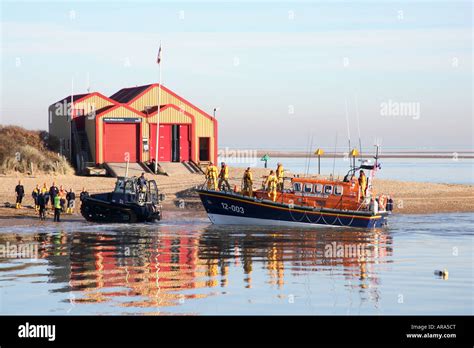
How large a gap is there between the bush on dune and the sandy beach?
1.27 metres

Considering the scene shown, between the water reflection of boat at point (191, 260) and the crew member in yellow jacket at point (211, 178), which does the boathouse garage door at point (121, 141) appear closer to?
the crew member in yellow jacket at point (211, 178)

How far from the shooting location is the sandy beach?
45625 millimetres

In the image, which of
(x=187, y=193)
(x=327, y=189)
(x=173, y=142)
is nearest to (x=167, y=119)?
(x=173, y=142)

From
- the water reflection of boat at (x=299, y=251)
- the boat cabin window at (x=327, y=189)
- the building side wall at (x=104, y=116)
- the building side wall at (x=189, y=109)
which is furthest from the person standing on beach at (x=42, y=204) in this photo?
the building side wall at (x=189, y=109)

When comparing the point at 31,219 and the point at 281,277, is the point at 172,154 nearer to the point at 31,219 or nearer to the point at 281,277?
the point at 31,219

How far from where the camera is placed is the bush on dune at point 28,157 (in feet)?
186

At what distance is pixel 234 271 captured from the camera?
2492cm

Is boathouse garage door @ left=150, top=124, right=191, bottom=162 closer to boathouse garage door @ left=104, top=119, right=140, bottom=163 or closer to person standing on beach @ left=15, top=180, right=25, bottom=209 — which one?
boathouse garage door @ left=104, top=119, right=140, bottom=163

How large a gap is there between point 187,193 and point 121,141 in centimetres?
1074

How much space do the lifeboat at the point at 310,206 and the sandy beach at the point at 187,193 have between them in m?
5.84

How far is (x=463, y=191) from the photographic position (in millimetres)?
60438
